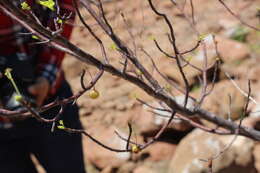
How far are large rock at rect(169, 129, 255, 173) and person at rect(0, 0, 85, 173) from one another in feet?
2.96

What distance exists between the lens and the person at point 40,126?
3312 millimetres

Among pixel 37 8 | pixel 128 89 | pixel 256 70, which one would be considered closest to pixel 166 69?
pixel 128 89

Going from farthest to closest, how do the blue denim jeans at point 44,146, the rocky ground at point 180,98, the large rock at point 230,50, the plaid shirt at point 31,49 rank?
the large rock at point 230,50 < the rocky ground at point 180,98 < the blue denim jeans at point 44,146 < the plaid shirt at point 31,49

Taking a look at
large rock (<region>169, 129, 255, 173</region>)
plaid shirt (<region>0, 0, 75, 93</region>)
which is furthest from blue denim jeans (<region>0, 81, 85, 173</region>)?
large rock (<region>169, 129, 255, 173</region>)

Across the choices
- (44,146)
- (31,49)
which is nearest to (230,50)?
(44,146)

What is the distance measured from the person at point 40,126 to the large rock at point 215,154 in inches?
35.5

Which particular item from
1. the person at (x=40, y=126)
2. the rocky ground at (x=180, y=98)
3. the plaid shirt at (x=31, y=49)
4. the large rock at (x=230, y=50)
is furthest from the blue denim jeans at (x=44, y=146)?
the large rock at (x=230, y=50)

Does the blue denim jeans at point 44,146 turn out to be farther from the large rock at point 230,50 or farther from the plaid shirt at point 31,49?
the large rock at point 230,50

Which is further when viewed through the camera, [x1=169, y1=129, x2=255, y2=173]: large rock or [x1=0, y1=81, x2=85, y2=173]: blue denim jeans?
[x1=169, y1=129, x2=255, y2=173]: large rock

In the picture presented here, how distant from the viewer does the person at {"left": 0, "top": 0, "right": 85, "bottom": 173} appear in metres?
3.31

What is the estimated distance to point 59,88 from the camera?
3.82m

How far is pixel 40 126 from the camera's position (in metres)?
3.71

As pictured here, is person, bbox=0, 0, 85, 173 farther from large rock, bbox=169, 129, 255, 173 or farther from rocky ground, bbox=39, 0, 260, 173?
large rock, bbox=169, 129, 255, 173

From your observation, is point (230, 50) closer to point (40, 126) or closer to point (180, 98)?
point (180, 98)
